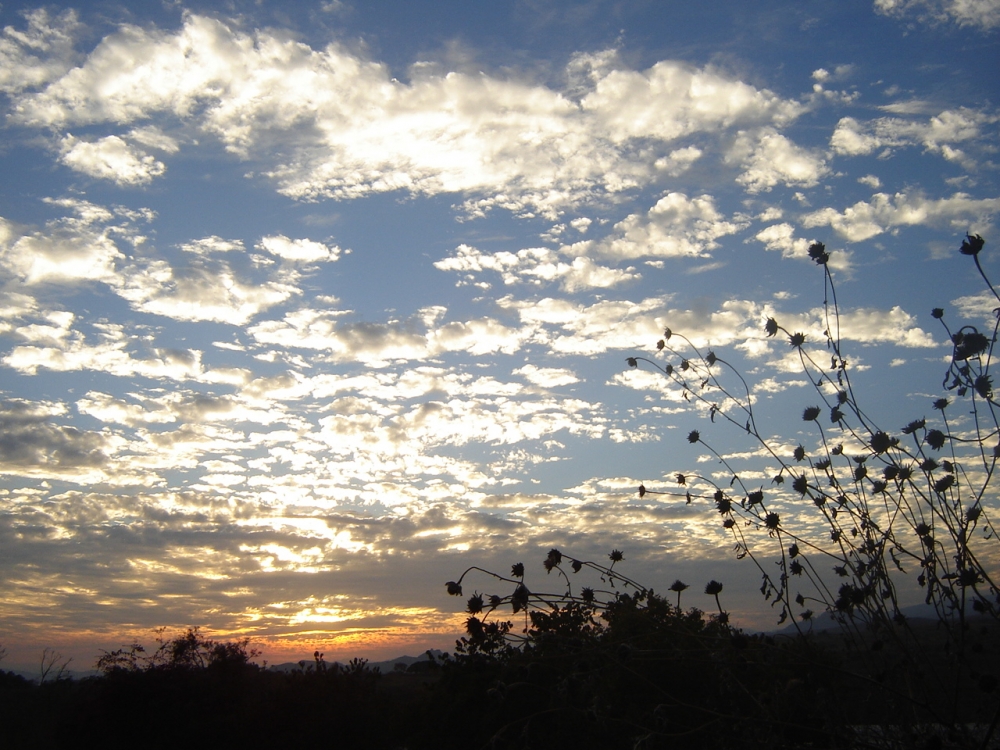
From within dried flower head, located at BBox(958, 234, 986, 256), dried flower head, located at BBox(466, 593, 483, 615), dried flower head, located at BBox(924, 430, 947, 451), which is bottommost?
dried flower head, located at BBox(466, 593, 483, 615)

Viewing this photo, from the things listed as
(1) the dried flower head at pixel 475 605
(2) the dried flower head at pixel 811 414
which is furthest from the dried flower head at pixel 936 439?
(1) the dried flower head at pixel 475 605

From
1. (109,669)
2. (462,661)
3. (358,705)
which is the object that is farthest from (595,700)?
(109,669)

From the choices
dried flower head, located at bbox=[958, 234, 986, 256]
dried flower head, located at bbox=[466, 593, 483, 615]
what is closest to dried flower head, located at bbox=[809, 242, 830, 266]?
dried flower head, located at bbox=[958, 234, 986, 256]

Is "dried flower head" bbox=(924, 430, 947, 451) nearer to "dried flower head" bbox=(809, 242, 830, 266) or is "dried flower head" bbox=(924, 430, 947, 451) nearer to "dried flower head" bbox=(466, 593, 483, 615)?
"dried flower head" bbox=(809, 242, 830, 266)

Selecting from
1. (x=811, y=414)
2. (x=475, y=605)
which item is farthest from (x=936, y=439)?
(x=475, y=605)

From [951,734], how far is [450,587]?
9.89ft

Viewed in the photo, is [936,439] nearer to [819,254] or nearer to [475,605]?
[819,254]

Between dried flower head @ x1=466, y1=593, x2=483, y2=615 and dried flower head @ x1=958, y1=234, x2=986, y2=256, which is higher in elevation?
dried flower head @ x1=958, y1=234, x2=986, y2=256

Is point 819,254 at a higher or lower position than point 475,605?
higher

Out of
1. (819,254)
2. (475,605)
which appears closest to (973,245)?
(819,254)

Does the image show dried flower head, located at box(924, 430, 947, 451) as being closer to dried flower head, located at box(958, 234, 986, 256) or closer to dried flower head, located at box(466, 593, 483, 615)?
dried flower head, located at box(958, 234, 986, 256)

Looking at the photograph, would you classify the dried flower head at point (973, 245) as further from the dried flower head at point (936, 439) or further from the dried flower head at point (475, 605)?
the dried flower head at point (475, 605)

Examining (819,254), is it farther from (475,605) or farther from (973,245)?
(475,605)

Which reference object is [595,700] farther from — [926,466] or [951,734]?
[926,466]
